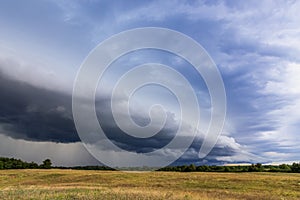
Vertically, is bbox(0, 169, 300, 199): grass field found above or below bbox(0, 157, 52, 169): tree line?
below

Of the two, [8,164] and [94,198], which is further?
[8,164]

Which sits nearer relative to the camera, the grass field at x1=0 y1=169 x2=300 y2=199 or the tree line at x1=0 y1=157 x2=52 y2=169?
the grass field at x1=0 y1=169 x2=300 y2=199

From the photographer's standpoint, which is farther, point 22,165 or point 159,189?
point 22,165

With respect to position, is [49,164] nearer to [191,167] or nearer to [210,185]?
[191,167]

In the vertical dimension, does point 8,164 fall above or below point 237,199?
above

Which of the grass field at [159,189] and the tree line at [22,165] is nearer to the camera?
the grass field at [159,189]

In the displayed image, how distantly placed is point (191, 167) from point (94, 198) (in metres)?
102

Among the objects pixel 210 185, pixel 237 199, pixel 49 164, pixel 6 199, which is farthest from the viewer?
pixel 49 164

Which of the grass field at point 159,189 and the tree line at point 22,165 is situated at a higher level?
the tree line at point 22,165

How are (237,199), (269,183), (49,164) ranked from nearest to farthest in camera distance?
(237,199), (269,183), (49,164)

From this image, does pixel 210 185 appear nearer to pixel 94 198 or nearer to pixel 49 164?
pixel 94 198

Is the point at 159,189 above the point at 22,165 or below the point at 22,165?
below

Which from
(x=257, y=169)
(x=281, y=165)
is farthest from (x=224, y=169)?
(x=281, y=165)

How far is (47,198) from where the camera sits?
2466 centimetres
